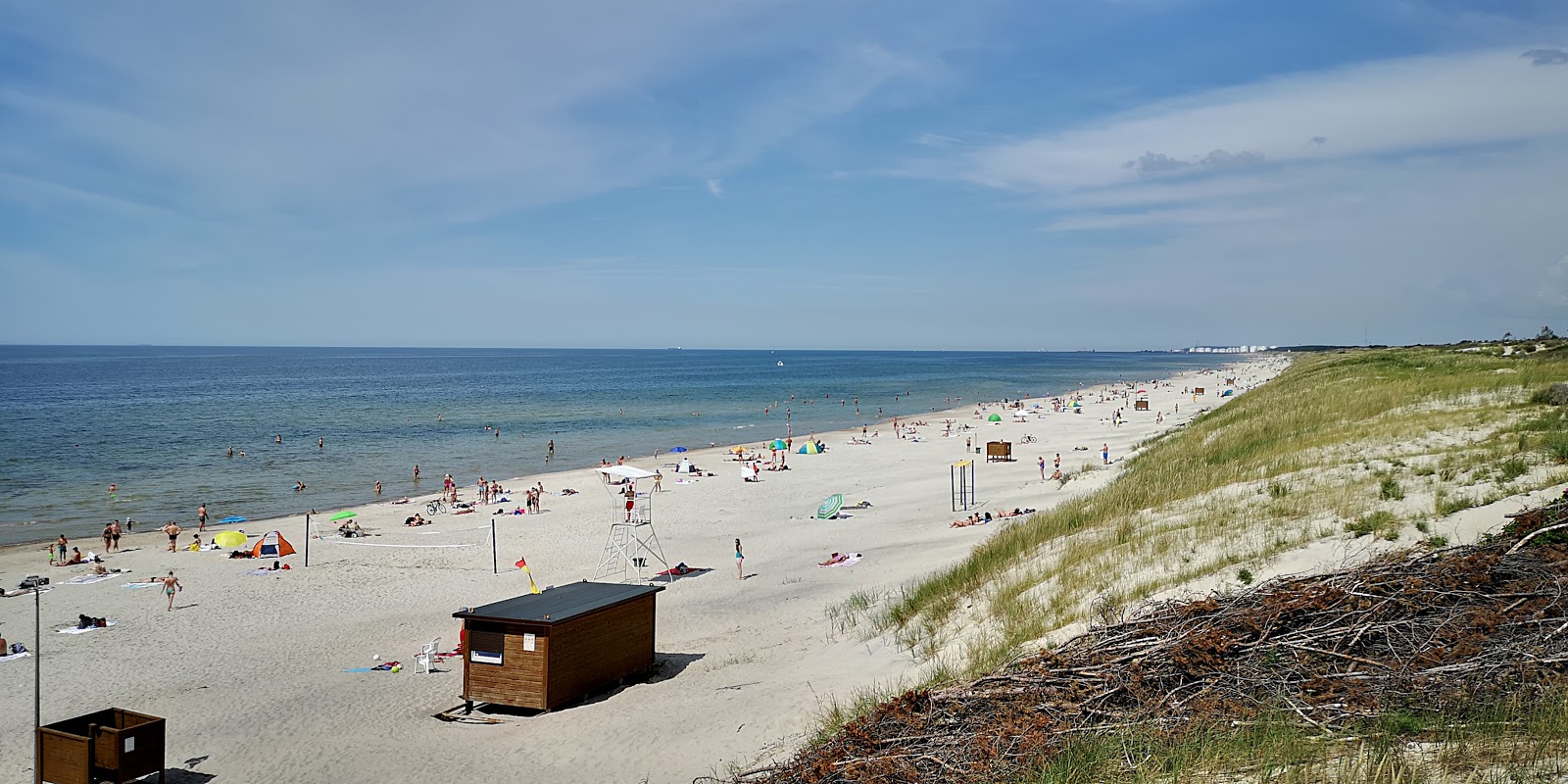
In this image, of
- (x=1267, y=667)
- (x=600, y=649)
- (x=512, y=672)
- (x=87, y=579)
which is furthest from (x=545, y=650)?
(x=87, y=579)

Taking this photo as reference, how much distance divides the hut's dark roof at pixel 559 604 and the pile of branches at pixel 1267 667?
7.45 metres

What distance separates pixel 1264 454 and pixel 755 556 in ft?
42.8

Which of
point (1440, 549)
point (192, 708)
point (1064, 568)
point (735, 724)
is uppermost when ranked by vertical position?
point (1440, 549)

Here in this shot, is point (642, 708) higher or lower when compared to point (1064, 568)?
lower

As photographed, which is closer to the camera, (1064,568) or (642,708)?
(1064,568)

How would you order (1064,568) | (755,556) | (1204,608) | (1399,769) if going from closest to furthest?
(1399,769) < (1204,608) < (1064,568) < (755,556)

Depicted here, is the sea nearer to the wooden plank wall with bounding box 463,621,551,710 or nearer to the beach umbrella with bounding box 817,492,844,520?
the beach umbrella with bounding box 817,492,844,520

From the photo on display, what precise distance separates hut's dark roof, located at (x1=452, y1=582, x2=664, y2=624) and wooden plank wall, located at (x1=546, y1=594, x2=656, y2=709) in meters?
0.16

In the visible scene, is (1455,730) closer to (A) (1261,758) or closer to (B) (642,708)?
(A) (1261,758)

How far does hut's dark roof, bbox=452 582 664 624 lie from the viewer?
13.7 metres

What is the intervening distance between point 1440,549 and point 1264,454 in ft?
31.8

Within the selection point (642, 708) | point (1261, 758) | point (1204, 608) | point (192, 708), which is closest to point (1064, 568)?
point (1204, 608)

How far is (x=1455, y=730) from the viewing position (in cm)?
505

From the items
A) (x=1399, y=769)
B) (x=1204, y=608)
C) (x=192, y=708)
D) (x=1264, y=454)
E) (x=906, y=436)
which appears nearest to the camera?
(x=1399, y=769)
